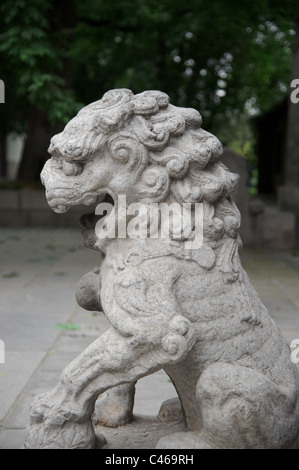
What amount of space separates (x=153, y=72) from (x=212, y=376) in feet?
53.0

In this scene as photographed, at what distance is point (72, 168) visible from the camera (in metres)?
2.29

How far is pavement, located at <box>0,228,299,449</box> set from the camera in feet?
12.5

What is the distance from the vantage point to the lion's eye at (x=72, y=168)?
2293mm

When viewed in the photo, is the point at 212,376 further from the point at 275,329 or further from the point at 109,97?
the point at 109,97
